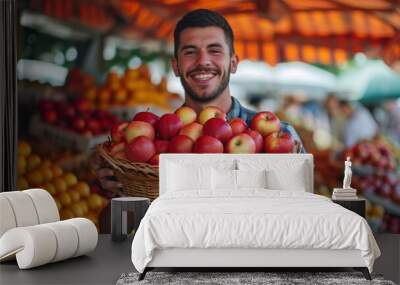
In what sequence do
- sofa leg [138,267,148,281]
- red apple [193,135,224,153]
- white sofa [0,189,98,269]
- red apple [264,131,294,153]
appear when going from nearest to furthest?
sofa leg [138,267,148,281]
white sofa [0,189,98,269]
red apple [193,135,224,153]
red apple [264,131,294,153]

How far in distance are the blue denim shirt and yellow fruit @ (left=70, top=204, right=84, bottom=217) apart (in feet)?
6.28

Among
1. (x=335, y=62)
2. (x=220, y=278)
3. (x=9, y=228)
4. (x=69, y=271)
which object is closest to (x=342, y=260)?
(x=220, y=278)

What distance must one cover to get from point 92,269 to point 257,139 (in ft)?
9.17

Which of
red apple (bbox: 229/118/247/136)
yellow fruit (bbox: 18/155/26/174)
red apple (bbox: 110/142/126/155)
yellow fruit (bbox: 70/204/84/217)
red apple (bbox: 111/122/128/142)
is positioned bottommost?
yellow fruit (bbox: 70/204/84/217)

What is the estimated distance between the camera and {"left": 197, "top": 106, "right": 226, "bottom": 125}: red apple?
8.27 metres

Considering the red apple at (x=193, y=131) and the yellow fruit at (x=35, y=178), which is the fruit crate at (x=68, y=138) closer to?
the yellow fruit at (x=35, y=178)

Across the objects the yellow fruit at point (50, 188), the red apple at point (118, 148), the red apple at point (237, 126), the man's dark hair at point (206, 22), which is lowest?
the yellow fruit at point (50, 188)

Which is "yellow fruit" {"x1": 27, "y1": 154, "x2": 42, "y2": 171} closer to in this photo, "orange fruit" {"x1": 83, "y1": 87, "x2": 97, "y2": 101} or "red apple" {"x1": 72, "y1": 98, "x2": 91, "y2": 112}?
"red apple" {"x1": 72, "y1": 98, "x2": 91, "y2": 112}

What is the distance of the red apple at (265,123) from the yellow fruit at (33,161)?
7.83ft

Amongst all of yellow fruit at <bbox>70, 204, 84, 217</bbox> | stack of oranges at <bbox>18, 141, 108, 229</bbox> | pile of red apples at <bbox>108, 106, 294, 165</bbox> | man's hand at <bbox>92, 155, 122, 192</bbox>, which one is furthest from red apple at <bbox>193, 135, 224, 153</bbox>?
yellow fruit at <bbox>70, 204, 84, 217</bbox>

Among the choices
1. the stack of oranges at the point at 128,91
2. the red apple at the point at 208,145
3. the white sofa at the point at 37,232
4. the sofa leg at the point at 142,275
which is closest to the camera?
the sofa leg at the point at 142,275

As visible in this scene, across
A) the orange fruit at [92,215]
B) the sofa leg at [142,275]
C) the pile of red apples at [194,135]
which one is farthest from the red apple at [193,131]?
the sofa leg at [142,275]

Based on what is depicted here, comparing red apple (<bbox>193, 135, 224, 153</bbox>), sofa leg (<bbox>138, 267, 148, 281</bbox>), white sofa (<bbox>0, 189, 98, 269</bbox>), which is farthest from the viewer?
red apple (<bbox>193, 135, 224, 153</bbox>)

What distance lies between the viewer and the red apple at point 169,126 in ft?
26.9
